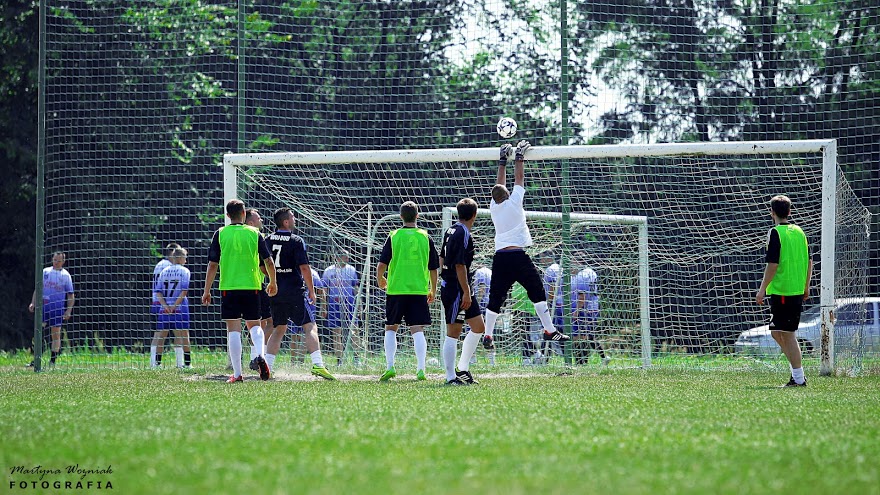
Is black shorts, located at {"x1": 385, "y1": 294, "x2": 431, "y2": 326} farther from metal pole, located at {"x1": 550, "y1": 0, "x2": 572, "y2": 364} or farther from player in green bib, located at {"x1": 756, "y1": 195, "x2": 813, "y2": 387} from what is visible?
player in green bib, located at {"x1": 756, "y1": 195, "x2": 813, "y2": 387}

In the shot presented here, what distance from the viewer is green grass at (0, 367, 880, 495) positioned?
481 centimetres

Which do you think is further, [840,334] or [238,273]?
[840,334]

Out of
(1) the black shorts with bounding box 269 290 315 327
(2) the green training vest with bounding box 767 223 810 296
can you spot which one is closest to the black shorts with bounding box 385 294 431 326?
(1) the black shorts with bounding box 269 290 315 327

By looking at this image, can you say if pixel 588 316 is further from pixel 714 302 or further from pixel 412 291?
pixel 412 291

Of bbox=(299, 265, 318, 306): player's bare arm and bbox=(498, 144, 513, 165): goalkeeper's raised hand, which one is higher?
bbox=(498, 144, 513, 165): goalkeeper's raised hand

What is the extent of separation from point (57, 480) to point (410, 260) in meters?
7.05

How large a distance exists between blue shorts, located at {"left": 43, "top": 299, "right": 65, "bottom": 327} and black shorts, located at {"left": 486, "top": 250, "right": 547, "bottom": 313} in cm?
888

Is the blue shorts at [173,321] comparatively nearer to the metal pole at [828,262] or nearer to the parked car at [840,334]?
the parked car at [840,334]

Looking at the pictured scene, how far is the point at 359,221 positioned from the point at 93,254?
25.2ft

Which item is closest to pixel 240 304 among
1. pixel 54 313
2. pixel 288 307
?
pixel 288 307

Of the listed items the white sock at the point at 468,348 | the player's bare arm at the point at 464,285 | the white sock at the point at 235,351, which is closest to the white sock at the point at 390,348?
the white sock at the point at 468,348

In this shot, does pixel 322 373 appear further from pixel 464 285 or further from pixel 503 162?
pixel 503 162

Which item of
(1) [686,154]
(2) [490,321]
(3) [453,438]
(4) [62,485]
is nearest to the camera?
(4) [62,485]

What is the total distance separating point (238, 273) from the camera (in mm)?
11602
